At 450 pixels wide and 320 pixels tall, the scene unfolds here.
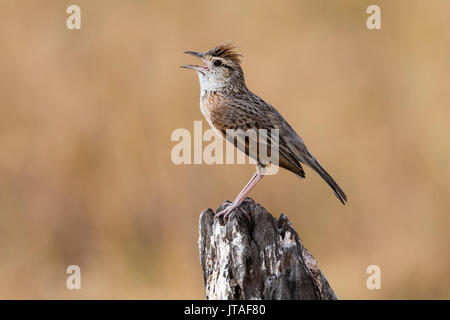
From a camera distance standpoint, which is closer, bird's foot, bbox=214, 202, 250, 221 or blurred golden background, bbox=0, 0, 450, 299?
bird's foot, bbox=214, 202, 250, 221

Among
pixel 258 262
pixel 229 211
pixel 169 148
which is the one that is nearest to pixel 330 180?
pixel 229 211

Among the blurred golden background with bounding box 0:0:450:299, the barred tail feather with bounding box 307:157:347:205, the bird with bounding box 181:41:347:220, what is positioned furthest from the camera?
the blurred golden background with bounding box 0:0:450:299

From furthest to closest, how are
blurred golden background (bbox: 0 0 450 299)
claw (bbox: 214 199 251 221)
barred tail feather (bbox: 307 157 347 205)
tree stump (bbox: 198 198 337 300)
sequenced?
blurred golden background (bbox: 0 0 450 299)
barred tail feather (bbox: 307 157 347 205)
claw (bbox: 214 199 251 221)
tree stump (bbox: 198 198 337 300)

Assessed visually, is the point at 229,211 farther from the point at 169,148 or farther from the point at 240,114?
the point at 169,148

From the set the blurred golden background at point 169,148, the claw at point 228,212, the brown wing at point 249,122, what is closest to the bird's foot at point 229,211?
the claw at point 228,212

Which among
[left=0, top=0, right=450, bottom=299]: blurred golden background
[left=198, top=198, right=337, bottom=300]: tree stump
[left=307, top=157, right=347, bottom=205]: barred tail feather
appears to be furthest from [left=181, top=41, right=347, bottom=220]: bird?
[left=0, top=0, right=450, bottom=299]: blurred golden background

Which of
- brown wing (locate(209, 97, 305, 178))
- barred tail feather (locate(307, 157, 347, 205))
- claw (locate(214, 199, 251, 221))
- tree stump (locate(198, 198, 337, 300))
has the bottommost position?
tree stump (locate(198, 198, 337, 300))

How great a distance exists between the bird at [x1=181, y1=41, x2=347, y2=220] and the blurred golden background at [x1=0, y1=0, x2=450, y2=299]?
191 centimetres

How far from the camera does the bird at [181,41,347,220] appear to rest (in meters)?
6.26

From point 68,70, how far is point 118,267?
254cm

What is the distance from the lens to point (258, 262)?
15.4 ft

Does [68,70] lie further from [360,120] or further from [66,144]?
[360,120]

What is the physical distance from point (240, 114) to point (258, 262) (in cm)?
219

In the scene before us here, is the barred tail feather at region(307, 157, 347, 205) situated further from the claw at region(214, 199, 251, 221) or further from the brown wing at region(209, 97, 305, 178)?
the claw at region(214, 199, 251, 221)
